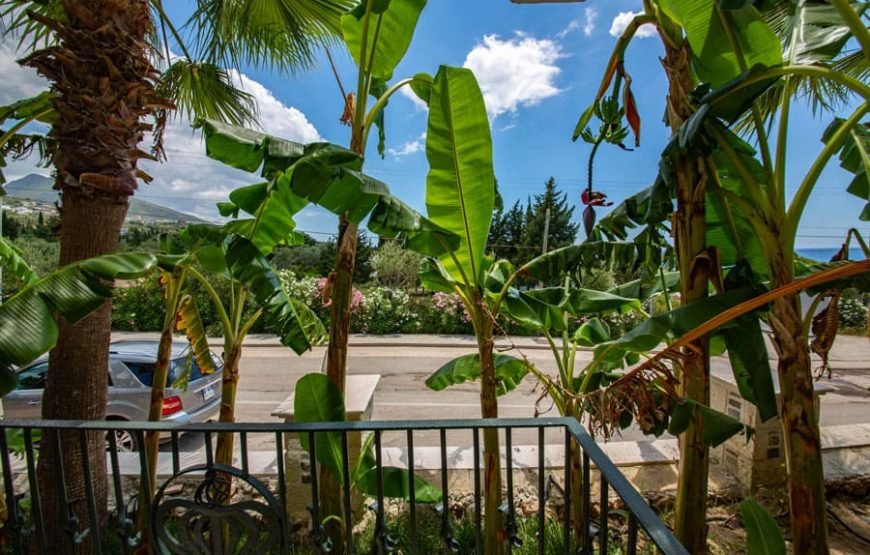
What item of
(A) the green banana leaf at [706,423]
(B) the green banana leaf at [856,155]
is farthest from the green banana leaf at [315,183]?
(B) the green banana leaf at [856,155]

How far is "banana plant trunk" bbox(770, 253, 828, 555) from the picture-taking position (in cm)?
153

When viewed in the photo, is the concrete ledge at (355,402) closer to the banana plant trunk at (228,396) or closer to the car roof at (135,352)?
the banana plant trunk at (228,396)

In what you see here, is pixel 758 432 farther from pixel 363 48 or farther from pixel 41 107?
pixel 41 107

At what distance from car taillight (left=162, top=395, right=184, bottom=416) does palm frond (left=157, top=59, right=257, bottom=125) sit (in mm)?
3026

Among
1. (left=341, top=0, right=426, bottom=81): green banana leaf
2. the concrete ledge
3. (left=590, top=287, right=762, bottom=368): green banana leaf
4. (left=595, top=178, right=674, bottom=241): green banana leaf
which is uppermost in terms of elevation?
(left=341, top=0, right=426, bottom=81): green banana leaf

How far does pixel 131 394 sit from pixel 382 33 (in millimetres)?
4673

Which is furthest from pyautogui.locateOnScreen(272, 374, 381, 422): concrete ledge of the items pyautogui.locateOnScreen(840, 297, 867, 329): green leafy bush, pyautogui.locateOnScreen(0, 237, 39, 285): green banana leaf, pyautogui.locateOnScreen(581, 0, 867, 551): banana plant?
pyautogui.locateOnScreen(840, 297, 867, 329): green leafy bush

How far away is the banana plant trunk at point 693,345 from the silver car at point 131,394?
4314 millimetres

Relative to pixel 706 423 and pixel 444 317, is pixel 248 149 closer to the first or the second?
pixel 706 423

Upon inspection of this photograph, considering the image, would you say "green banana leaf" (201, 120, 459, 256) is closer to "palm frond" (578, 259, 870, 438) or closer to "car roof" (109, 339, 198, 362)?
"palm frond" (578, 259, 870, 438)

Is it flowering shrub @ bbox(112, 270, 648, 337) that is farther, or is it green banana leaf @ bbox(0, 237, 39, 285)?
flowering shrub @ bbox(112, 270, 648, 337)

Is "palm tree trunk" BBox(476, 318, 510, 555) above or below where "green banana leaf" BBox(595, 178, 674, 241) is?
below

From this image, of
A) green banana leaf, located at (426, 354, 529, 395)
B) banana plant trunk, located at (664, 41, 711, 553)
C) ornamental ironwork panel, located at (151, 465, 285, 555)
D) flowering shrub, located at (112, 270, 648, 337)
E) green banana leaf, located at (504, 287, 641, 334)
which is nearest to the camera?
ornamental ironwork panel, located at (151, 465, 285, 555)

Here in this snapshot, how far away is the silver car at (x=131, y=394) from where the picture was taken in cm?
427
